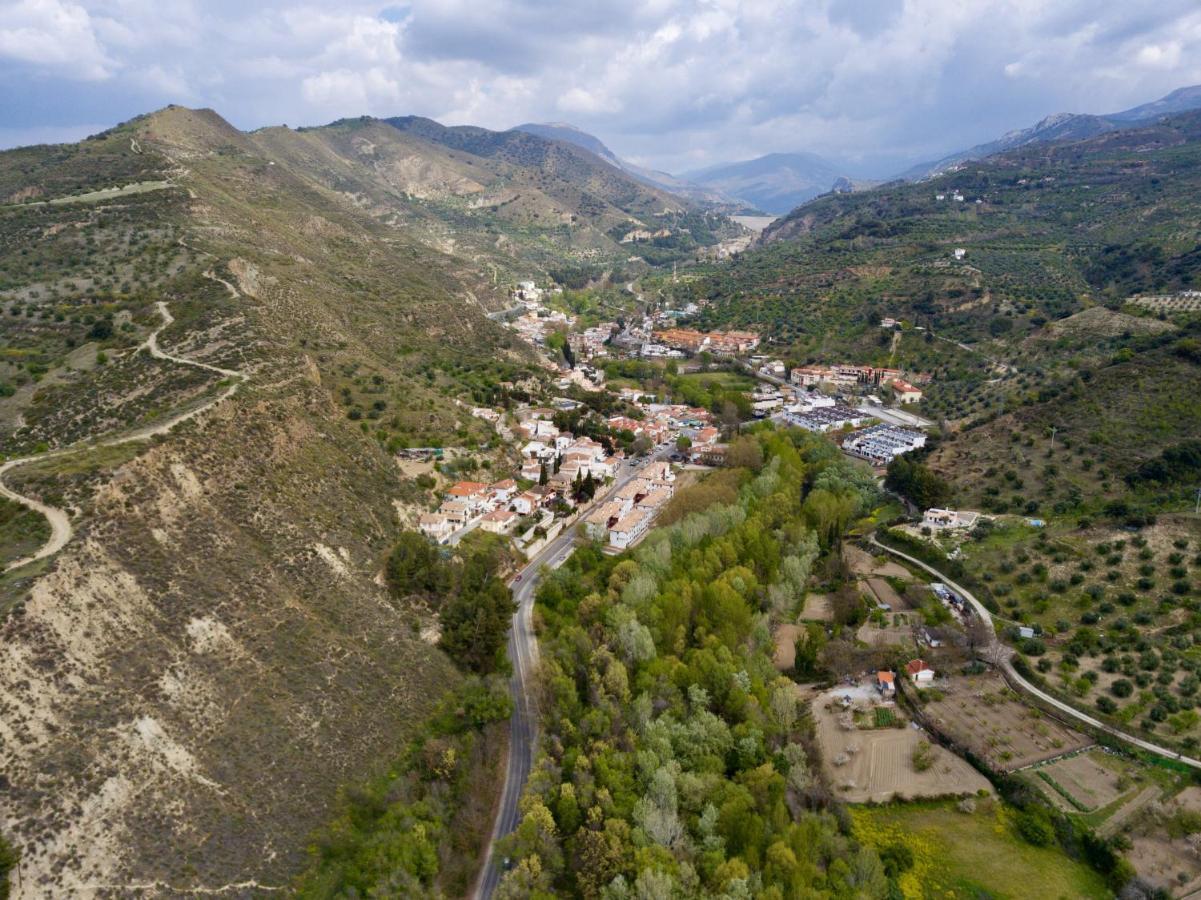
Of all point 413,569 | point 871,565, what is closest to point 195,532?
point 413,569

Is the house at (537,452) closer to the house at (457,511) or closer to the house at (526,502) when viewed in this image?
the house at (526,502)

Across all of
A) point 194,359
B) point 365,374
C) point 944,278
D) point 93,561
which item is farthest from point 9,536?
point 944,278

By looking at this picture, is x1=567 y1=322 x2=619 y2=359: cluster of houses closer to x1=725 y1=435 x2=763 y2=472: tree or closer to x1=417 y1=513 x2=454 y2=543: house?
x1=725 y1=435 x2=763 y2=472: tree

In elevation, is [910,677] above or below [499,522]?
below

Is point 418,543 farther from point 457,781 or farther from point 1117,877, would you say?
point 1117,877

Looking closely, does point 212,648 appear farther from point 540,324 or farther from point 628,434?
point 540,324

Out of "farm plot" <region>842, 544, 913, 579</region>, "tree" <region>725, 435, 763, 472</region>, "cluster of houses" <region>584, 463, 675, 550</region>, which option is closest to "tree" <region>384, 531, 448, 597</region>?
"cluster of houses" <region>584, 463, 675, 550</region>

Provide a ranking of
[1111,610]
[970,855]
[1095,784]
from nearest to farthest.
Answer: [970,855]
[1095,784]
[1111,610]
